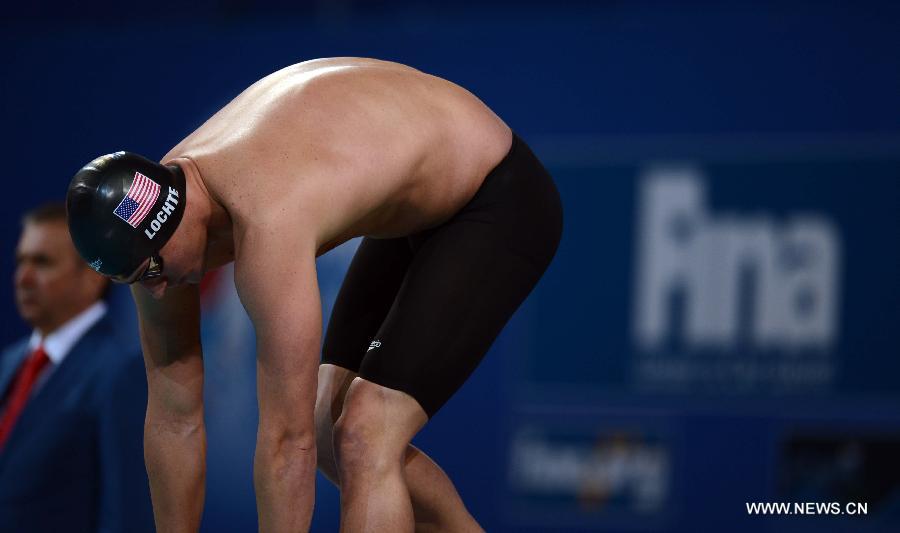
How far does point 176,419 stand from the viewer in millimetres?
2861

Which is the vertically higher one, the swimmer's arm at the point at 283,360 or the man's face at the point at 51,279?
the swimmer's arm at the point at 283,360

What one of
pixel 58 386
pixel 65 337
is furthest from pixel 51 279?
pixel 58 386

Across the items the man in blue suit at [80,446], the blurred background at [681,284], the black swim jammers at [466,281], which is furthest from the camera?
the blurred background at [681,284]

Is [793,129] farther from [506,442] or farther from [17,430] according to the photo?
[17,430]

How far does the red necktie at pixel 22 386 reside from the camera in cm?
371

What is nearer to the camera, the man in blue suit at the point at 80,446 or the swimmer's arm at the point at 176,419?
the swimmer's arm at the point at 176,419

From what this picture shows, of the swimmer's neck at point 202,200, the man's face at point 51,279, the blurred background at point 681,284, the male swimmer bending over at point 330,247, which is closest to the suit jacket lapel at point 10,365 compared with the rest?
the man's face at point 51,279

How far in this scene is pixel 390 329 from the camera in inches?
107

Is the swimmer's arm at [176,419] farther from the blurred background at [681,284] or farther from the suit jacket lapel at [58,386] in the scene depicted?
the blurred background at [681,284]

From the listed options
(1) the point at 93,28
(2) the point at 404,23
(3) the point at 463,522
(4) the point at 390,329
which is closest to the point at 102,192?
(4) the point at 390,329

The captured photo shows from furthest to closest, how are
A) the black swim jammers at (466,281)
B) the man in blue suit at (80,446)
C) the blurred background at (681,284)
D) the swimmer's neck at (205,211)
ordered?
the blurred background at (681,284), the man in blue suit at (80,446), the black swim jammers at (466,281), the swimmer's neck at (205,211)

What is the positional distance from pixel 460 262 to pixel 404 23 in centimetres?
342

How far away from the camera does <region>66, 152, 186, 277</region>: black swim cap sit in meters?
2.37

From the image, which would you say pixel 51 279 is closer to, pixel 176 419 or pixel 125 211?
pixel 176 419
